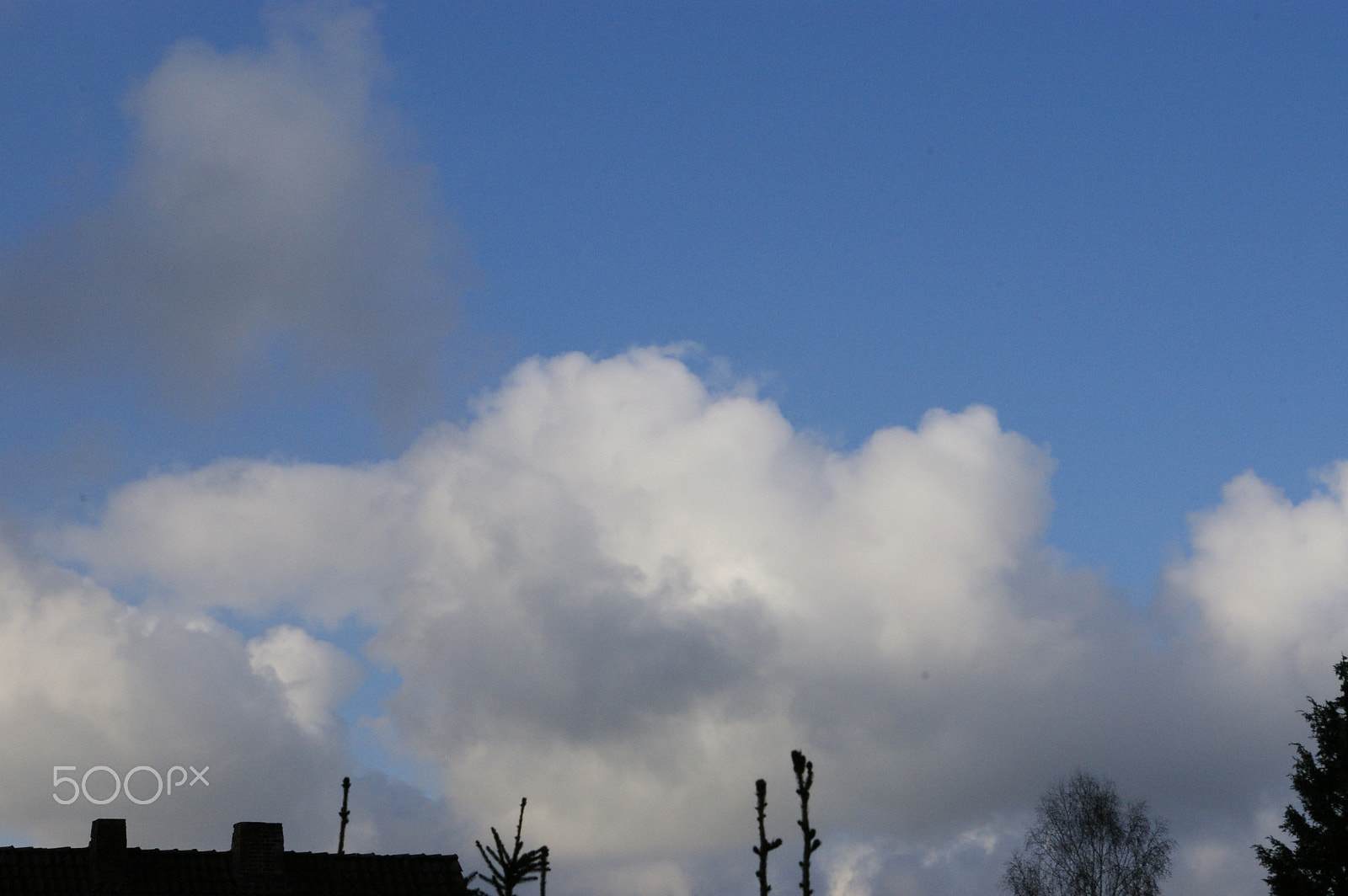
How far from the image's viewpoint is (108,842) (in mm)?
32031

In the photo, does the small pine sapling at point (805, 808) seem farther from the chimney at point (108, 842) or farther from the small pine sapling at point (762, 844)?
the chimney at point (108, 842)

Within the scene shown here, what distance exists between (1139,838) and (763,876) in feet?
118

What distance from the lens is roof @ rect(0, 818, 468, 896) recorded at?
3142 cm

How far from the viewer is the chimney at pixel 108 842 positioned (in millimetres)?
31839

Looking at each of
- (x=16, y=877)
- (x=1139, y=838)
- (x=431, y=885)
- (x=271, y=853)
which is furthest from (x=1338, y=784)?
(x=16, y=877)

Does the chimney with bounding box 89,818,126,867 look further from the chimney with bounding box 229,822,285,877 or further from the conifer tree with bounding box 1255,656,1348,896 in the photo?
the conifer tree with bounding box 1255,656,1348,896

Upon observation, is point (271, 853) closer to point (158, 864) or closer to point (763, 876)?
point (158, 864)

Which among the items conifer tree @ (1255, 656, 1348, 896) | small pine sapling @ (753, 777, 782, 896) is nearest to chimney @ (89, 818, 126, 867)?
small pine sapling @ (753, 777, 782, 896)

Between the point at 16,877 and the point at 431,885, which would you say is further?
the point at 431,885

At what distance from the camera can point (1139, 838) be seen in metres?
52.5

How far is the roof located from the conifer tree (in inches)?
799

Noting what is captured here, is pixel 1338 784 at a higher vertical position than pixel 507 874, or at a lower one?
higher

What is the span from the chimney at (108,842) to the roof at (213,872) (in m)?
0.02

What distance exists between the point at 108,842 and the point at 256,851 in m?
3.28
